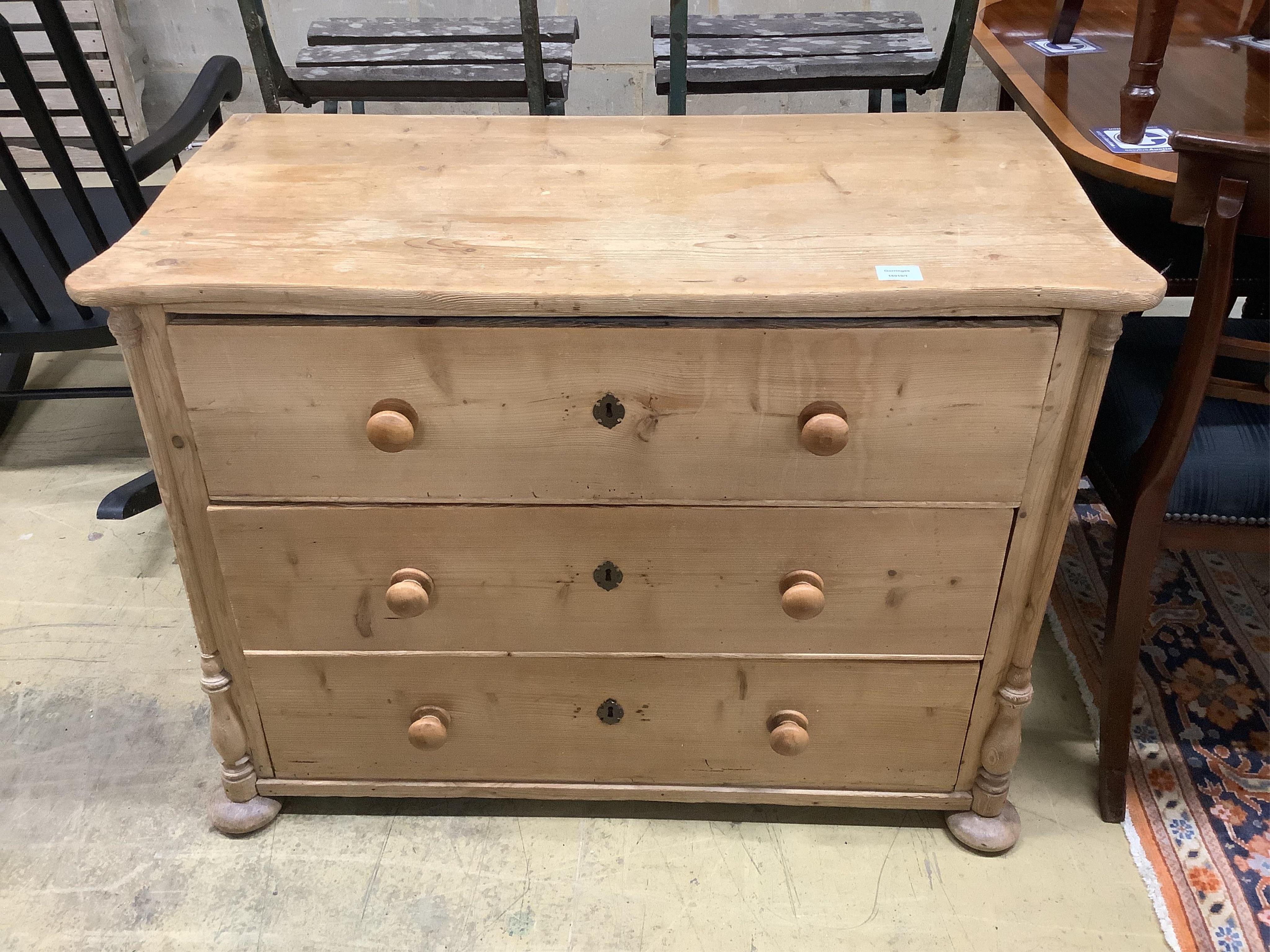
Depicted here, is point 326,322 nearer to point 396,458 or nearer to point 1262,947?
point 396,458

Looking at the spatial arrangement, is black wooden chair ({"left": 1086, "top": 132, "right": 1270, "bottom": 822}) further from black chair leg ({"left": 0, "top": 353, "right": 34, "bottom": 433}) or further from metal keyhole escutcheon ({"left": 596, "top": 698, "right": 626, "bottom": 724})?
black chair leg ({"left": 0, "top": 353, "right": 34, "bottom": 433})

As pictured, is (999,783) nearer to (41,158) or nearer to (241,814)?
(241,814)

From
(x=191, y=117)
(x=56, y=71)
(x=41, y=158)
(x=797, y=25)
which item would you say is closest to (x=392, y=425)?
(x=191, y=117)

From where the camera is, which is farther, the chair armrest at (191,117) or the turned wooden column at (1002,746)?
the chair armrest at (191,117)

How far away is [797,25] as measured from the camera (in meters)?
2.00

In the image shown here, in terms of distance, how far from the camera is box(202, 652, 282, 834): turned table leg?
1.21m

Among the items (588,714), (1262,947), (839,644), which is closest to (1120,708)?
(1262,947)

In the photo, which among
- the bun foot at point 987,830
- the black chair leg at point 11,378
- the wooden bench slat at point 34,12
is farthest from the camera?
the wooden bench slat at point 34,12

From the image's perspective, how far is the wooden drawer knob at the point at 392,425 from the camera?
0.95 m

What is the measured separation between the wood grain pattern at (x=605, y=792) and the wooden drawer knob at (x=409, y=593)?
0.33m

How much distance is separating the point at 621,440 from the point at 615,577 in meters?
0.20

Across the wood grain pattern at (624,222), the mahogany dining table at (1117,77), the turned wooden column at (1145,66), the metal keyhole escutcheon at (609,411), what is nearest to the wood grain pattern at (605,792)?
the metal keyhole escutcheon at (609,411)

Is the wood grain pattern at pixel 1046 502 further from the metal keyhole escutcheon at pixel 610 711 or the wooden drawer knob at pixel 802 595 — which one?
the metal keyhole escutcheon at pixel 610 711

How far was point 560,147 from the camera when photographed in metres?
1.21
